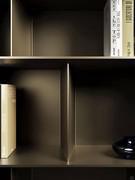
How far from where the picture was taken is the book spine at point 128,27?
1116mm

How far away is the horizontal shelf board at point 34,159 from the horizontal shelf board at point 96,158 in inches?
2.5

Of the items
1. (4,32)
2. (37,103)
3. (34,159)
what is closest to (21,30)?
(4,32)

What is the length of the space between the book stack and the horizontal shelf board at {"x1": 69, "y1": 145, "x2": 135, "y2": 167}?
410 millimetres

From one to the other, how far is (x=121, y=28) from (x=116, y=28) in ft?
0.06

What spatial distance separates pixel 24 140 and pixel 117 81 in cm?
55

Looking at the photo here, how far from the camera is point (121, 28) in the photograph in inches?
44.1

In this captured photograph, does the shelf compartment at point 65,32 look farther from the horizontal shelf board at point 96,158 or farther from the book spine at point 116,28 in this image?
the horizontal shelf board at point 96,158

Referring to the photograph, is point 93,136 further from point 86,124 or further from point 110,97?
point 110,97

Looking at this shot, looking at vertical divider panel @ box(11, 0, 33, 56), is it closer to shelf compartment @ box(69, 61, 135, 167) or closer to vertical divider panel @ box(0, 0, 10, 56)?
vertical divider panel @ box(0, 0, 10, 56)

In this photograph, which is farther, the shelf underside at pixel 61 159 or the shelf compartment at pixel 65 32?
the shelf compartment at pixel 65 32
